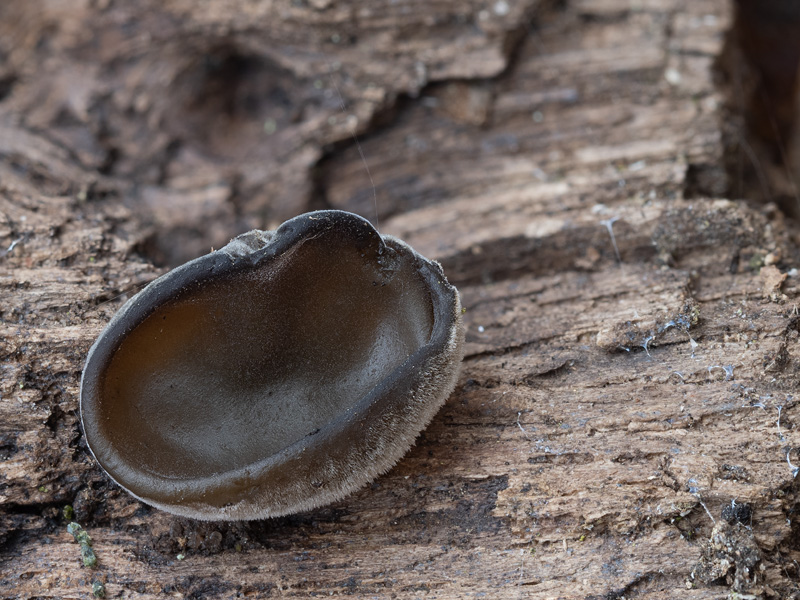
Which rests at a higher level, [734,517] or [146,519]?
[734,517]

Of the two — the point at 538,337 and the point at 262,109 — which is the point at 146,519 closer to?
the point at 538,337

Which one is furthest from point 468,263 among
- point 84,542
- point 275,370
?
point 84,542

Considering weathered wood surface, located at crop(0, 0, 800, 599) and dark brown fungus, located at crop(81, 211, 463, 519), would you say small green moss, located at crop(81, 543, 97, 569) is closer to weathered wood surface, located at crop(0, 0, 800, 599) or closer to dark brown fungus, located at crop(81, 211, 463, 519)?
weathered wood surface, located at crop(0, 0, 800, 599)

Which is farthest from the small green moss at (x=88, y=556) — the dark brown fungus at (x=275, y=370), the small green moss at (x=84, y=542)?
the dark brown fungus at (x=275, y=370)

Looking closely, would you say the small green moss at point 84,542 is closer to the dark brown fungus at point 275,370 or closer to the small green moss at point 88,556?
the small green moss at point 88,556

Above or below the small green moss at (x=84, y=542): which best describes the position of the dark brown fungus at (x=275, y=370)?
above

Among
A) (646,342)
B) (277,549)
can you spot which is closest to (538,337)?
(646,342)

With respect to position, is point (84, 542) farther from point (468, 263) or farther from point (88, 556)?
point (468, 263)
